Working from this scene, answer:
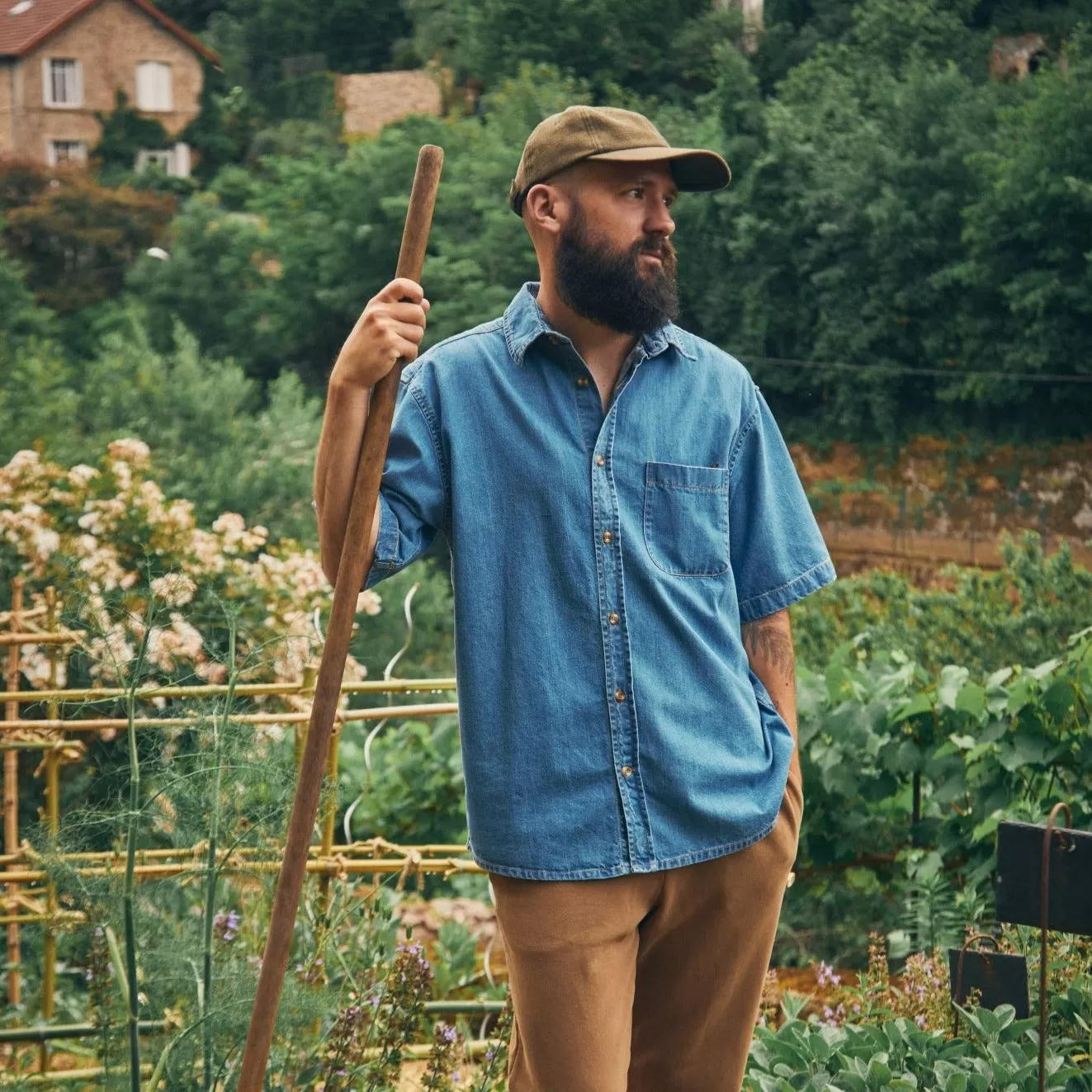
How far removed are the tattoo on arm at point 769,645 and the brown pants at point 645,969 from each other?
0.13 meters

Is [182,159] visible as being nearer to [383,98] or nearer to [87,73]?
[87,73]

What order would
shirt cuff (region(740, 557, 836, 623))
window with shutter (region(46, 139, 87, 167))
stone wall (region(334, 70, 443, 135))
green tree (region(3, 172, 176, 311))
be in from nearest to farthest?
shirt cuff (region(740, 557, 836, 623)), green tree (region(3, 172, 176, 311)), window with shutter (region(46, 139, 87, 167)), stone wall (region(334, 70, 443, 135))

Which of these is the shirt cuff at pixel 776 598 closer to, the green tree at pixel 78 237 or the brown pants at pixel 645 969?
the brown pants at pixel 645 969

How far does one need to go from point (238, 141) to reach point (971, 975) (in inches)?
1321

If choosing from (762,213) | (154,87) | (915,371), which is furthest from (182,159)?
(915,371)

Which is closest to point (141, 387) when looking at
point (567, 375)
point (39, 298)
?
point (39, 298)

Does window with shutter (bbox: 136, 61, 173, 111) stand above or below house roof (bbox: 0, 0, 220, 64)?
below

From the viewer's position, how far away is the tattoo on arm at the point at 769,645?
1.95 metres

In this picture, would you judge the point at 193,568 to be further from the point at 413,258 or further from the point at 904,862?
the point at 413,258

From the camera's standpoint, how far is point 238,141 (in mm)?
33875

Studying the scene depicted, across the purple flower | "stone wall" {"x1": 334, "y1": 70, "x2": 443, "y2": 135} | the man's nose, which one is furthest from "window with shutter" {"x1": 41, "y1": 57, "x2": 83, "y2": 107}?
the man's nose

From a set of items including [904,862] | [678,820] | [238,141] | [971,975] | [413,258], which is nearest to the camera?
[413,258]

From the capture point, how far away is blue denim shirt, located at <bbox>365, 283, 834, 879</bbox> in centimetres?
176

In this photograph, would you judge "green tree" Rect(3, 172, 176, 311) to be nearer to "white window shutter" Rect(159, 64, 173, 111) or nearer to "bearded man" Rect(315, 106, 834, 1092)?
"white window shutter" Rect(159, 64, 173, 111)
